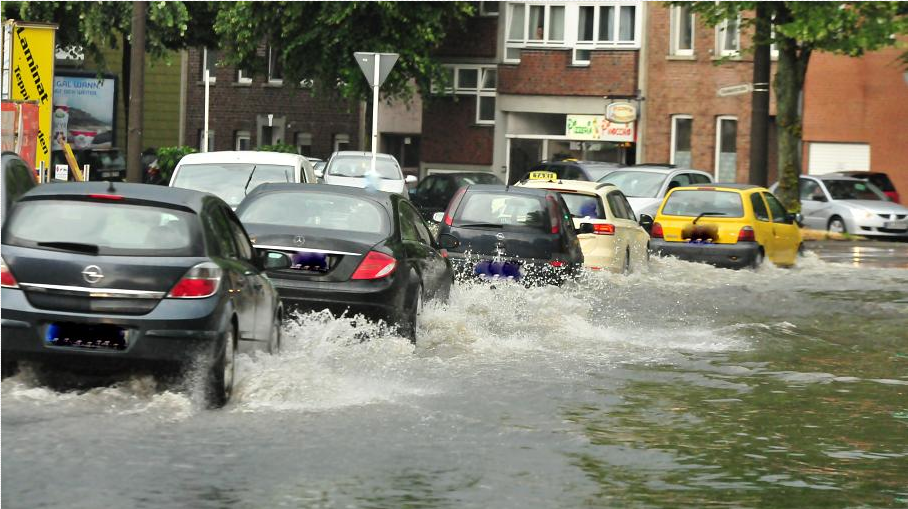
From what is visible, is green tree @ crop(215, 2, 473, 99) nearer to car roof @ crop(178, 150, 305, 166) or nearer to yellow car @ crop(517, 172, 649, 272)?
yellow car @ crop(517, 172, 649, 272)

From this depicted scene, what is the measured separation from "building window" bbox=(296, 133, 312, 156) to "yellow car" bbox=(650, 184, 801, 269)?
35.9 metres

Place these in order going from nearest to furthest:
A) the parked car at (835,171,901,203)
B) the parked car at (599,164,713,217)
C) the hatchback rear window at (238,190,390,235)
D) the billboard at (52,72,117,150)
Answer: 1. the hatchback rear window at (238,190,390,235)
2. the parked car at (599,164,713,217)
3. the parked car at (835,171,901,203)
4. the billboard at (52,72,117,150)

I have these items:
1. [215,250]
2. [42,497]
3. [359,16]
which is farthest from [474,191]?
[359,16]

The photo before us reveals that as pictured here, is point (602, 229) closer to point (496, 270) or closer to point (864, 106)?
point (496, 270)

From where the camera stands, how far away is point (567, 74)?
5388 centimetres

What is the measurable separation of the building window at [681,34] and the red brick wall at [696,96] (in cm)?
19

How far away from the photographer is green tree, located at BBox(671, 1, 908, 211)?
3434 centimetres

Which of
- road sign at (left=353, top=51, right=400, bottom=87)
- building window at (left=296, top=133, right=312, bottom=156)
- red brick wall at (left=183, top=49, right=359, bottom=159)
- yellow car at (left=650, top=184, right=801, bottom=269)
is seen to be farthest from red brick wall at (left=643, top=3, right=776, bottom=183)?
road sign at (left=353, top=51, right=400, bottom=87)

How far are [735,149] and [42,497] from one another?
44932 millimetres

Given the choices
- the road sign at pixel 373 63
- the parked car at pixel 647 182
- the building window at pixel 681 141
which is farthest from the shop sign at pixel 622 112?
the road sign at pixel 373 63

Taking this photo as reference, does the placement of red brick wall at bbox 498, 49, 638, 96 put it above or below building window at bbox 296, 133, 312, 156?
above

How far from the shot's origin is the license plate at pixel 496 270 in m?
19.0

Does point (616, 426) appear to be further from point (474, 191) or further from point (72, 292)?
point (474, 191)

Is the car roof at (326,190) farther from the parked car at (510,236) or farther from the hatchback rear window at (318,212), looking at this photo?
the parked car at (510,236)
